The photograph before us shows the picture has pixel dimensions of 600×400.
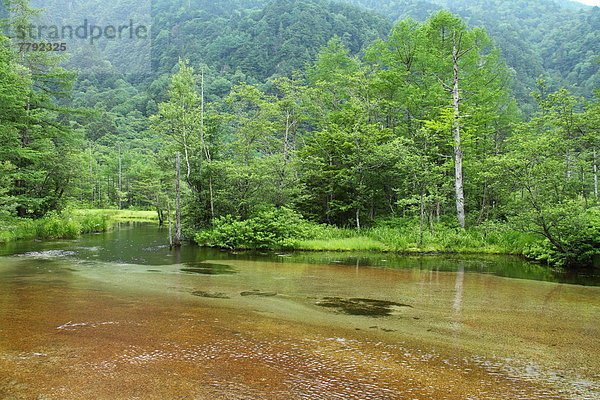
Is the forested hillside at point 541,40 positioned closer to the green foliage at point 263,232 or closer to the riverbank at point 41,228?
the green foliage at point 263,232

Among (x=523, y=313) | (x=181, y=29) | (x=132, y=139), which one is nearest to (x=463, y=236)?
(x=523, y=313)

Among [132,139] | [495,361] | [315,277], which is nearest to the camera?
[495,361]

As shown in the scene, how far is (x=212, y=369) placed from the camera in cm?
391

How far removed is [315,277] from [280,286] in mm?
1705

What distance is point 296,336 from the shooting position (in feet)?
16.6

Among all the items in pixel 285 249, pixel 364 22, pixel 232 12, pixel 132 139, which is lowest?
pixel 285 249

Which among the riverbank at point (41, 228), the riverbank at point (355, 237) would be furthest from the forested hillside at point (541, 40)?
the riverbank at point (41, 228)

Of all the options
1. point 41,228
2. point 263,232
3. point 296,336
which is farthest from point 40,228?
point 296,336

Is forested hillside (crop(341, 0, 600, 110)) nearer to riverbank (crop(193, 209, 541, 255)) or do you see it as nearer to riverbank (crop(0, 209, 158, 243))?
riverbank (crop(193, 209, 541, 255))

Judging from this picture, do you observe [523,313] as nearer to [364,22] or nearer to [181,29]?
[364,22]

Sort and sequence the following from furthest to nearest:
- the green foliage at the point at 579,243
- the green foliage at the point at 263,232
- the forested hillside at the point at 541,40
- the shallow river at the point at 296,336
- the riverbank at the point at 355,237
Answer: the forested hillside at the point at 541,40 → the green foliage at the point at 263,232 → the riverbank at the point at 355,237 → the green foliage at the point at 579,243 → the shallow river at the point at 296,336

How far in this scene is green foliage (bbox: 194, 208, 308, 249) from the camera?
17625 mm

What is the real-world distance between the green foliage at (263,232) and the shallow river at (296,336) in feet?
22.9

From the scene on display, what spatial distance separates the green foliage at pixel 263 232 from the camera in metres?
17.6
